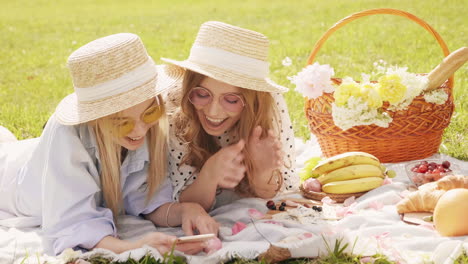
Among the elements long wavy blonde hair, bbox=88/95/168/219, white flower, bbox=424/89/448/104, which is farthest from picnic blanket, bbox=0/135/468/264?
white flower, bbox=424/89/448/104

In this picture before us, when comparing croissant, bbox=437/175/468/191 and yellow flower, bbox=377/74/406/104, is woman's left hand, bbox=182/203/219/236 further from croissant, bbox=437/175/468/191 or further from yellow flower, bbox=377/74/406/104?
yellow flower, bbox=377/74/406/104

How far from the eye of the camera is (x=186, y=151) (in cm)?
353

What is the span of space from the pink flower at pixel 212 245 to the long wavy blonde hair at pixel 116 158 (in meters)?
0.56

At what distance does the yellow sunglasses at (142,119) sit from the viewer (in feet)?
9.78

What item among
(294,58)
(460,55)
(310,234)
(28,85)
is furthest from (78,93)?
(294,58)

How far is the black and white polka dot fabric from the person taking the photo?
3.50 meters

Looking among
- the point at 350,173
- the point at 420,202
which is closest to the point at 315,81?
the point at 350,173

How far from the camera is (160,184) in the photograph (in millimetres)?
3416

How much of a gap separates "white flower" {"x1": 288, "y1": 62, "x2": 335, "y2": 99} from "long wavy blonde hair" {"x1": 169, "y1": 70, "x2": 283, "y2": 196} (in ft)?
1.84

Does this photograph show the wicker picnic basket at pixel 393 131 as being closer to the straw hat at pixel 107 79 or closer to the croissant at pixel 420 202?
the croissant at pixel 420 202

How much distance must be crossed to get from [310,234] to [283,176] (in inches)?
34.5

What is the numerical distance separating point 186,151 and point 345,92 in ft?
4.16

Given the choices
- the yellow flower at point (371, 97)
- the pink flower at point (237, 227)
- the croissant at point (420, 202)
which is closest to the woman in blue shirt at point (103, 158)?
the pink flower at point (237, 227)

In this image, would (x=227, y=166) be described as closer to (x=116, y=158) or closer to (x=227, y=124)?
(x=227, y=124)
